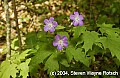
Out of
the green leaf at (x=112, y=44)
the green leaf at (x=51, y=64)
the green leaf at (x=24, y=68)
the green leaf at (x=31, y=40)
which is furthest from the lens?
the green leaf at (x=31, y=40)

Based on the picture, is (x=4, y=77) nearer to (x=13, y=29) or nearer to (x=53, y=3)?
(x=13, y=29)

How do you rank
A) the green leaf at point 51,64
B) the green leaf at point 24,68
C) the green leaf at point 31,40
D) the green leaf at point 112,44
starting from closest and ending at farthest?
1. the green leaf at point 112,44
2. the green leaf at point 51,64
3. the green leaf at point 24,68
4. the green leaf at point 31,40

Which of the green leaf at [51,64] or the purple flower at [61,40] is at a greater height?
the purple flower at [61,40]

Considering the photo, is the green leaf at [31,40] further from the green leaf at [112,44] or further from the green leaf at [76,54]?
the green leaf at [112,44]

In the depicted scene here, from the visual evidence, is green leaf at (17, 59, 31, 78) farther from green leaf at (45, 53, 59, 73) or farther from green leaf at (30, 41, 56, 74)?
green leaf at (45, 53, 59, 73)

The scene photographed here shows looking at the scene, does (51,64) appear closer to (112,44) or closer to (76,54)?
(76,54)

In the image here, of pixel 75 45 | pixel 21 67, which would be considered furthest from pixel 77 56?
pixel 21 67

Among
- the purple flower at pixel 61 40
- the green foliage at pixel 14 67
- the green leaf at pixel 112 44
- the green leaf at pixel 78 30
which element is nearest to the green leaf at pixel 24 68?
the green foliage at pixel 14 67

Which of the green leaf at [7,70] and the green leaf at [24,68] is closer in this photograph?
the green leaf at [7,70]
